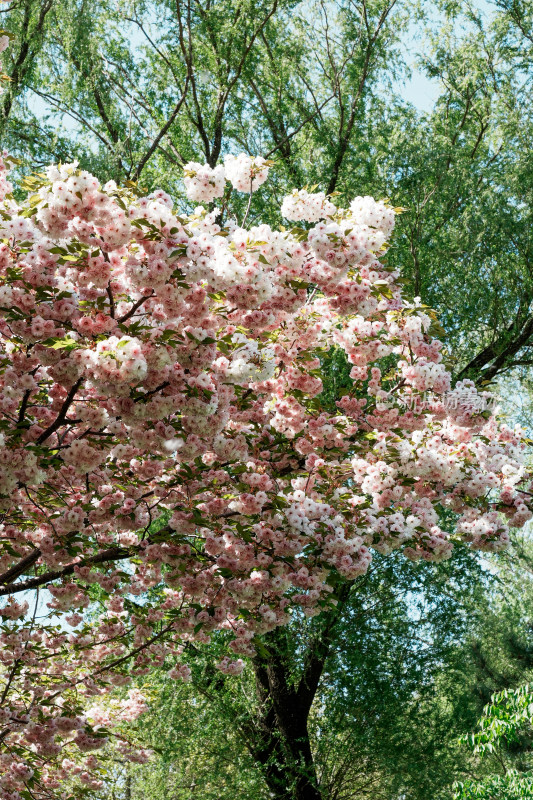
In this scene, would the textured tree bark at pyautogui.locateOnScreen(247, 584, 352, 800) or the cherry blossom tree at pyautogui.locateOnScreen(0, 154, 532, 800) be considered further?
the textured tree bark at pyautogui.locateOnScreen(247, 584, 352, 800)

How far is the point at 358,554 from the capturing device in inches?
211

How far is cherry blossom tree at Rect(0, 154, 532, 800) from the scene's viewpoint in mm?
3830

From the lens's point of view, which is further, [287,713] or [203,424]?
[287,713]

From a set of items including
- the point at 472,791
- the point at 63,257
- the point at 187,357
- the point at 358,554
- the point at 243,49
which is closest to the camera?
the point at 63,257

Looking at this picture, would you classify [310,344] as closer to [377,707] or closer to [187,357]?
[187,357]

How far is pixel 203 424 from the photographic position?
4180 millimetres

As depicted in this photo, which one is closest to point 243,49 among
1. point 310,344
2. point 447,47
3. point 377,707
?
point 447,47

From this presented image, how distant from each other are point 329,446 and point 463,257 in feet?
18.6

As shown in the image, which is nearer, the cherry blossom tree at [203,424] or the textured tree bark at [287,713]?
the cherry blossom tree at [203,424]

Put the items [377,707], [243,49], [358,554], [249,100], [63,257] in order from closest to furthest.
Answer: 1. [63,257]
2. [358,554]
3. [377,707]
4. [243,49]
5. [249,100]

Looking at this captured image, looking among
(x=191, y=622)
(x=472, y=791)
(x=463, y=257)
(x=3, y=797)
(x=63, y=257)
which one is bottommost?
(x=472, y=791)

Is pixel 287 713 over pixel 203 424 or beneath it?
beneath

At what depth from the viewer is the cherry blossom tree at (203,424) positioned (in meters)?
3.83

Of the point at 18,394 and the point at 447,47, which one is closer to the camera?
the point at 18,394
